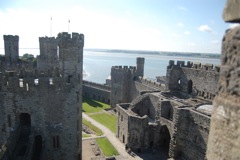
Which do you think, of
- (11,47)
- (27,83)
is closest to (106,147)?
(27,83)

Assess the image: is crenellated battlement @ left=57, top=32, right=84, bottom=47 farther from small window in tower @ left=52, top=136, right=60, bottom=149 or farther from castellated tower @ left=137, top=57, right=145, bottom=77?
castellated tower @ left=137, top=57, right=145, bottom=77

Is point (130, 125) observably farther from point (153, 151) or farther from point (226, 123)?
point (226, 123)

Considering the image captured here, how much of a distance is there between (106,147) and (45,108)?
47.6ft

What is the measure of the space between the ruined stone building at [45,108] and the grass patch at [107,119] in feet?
59.1

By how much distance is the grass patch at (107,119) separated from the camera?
121ft

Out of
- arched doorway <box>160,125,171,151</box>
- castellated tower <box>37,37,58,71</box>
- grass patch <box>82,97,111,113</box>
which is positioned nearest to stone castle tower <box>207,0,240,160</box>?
arched doorway <box>160,125,171,151</box>

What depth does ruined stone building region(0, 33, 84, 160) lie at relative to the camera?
1636 centimetres

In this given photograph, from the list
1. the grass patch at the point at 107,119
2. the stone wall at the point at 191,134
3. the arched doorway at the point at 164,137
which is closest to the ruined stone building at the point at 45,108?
the stone wall at the point at 191,134

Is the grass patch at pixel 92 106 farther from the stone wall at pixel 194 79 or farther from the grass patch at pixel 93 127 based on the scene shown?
the stone wall at pixel 194 79

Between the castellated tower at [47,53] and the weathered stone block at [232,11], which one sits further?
the castellated tower at [47,53]

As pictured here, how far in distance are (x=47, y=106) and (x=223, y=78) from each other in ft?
49.9

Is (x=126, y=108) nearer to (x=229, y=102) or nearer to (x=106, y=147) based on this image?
(x=106, y=147)

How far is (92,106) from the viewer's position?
4738 cm

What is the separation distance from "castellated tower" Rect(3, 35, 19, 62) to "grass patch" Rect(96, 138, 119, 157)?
20.3m
